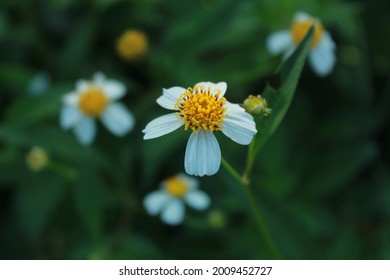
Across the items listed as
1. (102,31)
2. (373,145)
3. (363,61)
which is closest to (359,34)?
(363,61)

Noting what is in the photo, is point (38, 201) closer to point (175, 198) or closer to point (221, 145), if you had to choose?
point (175, 198)

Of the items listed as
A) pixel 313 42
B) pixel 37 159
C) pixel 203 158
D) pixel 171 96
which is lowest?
pixel 203 158

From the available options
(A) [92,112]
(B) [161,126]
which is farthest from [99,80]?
(B) [161,126]

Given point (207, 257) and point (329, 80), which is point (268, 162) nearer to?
point (207, 257)

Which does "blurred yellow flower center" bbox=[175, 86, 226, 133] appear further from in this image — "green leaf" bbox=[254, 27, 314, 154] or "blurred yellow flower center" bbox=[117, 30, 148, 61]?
"blurred yellow flower center" bbox=[117, 30, 148, 61]

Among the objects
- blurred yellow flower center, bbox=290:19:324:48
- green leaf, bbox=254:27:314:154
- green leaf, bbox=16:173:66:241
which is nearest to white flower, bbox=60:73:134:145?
green leaf, bbox=16:173:66:241

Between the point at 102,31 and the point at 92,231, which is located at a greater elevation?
the point at 102,31
